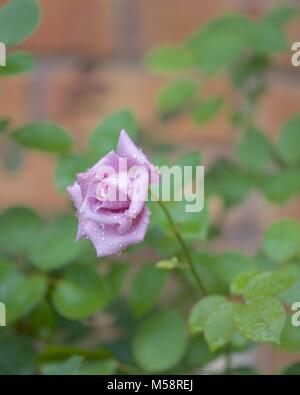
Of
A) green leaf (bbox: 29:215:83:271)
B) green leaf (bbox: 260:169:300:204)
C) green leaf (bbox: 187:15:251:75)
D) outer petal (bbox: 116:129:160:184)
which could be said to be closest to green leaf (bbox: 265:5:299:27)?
green leaf (bbox: 187:15:251:75)

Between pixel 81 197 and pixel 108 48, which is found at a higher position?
pixel 108 48

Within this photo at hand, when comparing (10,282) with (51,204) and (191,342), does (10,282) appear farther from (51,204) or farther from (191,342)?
(51,204)

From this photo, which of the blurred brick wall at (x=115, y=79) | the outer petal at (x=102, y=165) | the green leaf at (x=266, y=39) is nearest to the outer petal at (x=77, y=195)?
the outer petal at (x=102, y=165)

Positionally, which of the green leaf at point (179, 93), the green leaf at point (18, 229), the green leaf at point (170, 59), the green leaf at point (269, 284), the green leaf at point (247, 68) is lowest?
the green leaf at point (269, 284)

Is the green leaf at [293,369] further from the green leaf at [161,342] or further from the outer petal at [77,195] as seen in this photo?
the outer petal at [77,195]

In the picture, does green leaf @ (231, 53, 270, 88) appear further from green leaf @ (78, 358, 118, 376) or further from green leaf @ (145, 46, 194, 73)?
green leaf @ (78, 358, 118, 376)

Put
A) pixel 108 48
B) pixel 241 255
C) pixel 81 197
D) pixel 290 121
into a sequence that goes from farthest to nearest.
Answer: pixel 108 48 → pixel 290 121 → pixel 241 255 → pixel 81 197

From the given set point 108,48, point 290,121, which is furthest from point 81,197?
point 108,48
